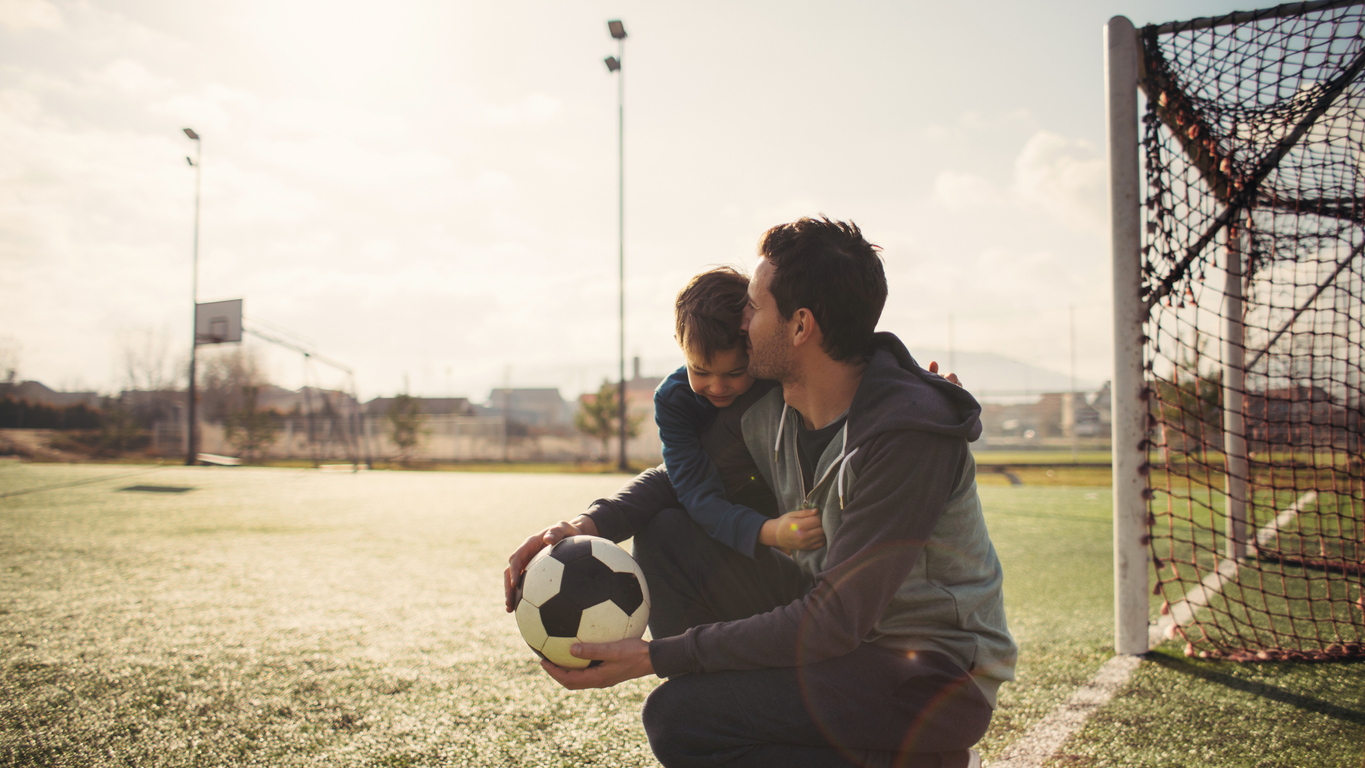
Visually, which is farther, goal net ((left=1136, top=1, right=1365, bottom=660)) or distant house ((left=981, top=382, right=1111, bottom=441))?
distant house ((left=981, top=382, right=1111, bottom=441))

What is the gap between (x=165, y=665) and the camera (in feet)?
9.18

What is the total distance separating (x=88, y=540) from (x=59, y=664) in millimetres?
4254

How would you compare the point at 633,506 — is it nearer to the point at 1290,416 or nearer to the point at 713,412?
the point at 713,412

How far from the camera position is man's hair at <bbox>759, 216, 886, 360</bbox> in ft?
5.12

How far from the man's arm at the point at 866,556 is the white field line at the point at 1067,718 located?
3.12 feet

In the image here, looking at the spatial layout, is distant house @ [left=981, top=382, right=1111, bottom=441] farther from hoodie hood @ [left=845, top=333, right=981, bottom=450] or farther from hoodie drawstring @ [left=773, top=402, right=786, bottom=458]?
hoodie hood @ [left=845, top=333, right=981, bottom=450]

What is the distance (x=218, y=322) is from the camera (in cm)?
2367

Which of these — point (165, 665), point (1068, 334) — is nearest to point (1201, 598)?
point (165, 665)

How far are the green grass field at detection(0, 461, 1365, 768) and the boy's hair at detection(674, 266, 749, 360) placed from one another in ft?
3.94

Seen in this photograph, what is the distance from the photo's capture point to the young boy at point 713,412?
1958 millimetres

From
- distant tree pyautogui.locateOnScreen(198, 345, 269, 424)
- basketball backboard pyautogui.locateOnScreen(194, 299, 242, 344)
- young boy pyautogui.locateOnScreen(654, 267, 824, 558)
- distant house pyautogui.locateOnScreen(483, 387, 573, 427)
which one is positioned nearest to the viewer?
young boy pyautogui.locateOnScreen(654, 267, 824, 558)

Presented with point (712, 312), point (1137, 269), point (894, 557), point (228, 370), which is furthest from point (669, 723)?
point (228, 370)

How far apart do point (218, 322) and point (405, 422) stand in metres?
6.84

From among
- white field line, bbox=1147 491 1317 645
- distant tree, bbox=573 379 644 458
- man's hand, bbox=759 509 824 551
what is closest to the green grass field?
white field line, bbox=1147 491 1317 645
